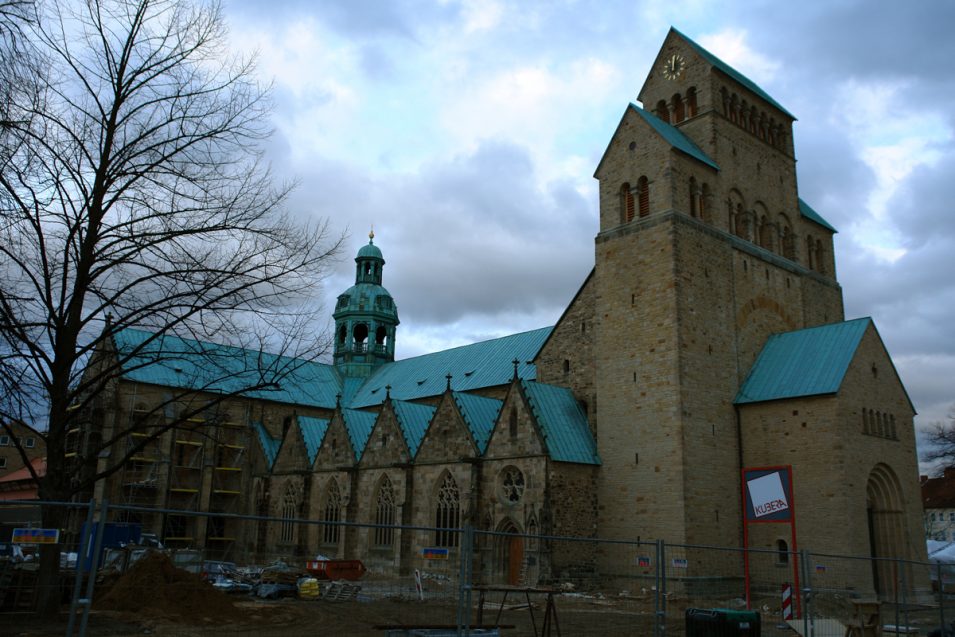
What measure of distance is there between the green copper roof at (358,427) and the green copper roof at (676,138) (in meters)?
19.1

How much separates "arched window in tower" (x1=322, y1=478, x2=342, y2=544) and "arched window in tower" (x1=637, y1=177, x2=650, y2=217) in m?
19.9

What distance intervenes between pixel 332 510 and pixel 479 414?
10605 millimetres

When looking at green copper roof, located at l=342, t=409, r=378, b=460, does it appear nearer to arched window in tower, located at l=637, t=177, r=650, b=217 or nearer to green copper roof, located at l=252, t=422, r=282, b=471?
green copper roof, located at l=252, t=422, r=282, b=471

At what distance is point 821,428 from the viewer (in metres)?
28.1

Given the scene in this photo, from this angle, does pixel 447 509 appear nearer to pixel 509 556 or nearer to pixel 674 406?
pixel 509 556

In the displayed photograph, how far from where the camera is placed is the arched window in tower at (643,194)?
106ft

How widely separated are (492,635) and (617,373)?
21209mm

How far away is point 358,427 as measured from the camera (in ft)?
135

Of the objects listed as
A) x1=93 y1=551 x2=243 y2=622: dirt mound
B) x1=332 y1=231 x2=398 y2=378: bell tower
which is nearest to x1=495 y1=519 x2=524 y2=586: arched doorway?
x1=93 y1=551 x2=243 y2=622: dirt mound

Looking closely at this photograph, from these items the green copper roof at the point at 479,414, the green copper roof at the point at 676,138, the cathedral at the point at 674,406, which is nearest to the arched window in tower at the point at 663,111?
the cathedral at the point at 674,406

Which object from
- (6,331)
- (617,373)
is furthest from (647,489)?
(6,331)

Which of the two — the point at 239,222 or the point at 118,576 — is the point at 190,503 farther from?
the point at 239,222

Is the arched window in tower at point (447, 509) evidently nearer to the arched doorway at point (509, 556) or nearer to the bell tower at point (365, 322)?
the arched doorway at point (509, 556)

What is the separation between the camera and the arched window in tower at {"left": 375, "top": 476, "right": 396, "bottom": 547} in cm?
3588
